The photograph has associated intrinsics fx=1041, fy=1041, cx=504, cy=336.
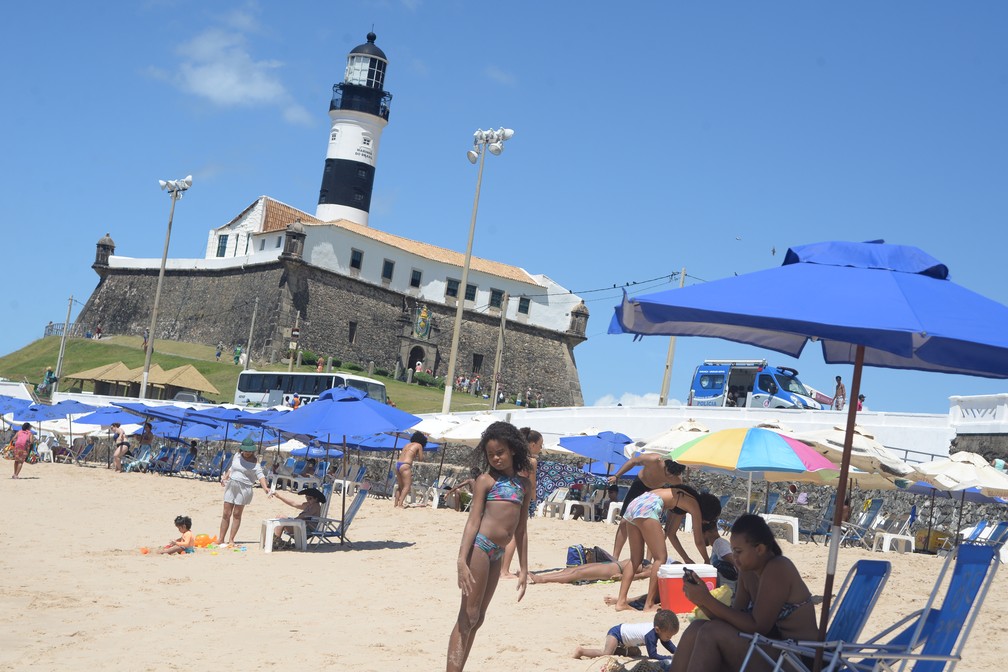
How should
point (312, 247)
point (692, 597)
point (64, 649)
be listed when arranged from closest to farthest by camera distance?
1. point (692, 597)
2. point (64, 649)
3. point (312, 247)

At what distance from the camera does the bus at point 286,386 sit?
119 feet

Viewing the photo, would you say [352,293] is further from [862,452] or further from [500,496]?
[500,496]

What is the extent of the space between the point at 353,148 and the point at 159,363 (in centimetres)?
1525

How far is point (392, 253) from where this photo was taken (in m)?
54.8

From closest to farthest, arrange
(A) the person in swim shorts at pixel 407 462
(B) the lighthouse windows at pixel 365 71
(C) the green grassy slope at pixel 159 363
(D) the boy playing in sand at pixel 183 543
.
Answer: (D) the boy playing in sand at pixel 183 543, (A) the person in swim shorts at pixel 407 462, (C) the green grassy slope at pixel 159 363, (B) the lighthouse windows at pixel 365 71

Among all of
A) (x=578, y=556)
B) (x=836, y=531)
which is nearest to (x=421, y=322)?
(x=578, y=556)

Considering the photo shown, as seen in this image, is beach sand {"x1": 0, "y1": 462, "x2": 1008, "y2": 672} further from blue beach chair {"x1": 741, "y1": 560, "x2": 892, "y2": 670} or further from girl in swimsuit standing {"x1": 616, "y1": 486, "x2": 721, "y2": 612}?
blue beach chair {"x1": 741, "y1": 560, "x2": 892, "y2": 670}

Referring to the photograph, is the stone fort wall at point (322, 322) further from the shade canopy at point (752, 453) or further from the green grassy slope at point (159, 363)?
the shade canopy at point (752, 453)

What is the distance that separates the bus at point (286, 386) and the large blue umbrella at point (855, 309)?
1240 inches

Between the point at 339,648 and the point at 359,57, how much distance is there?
54229mm

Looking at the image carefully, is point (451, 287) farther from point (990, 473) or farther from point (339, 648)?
point (339, 648)

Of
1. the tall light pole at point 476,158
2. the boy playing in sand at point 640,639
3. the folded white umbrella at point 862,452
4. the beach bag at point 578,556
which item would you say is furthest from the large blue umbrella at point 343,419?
the tall light pole at point 476,158

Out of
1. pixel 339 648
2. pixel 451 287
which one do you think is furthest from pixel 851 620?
pixel 451 287

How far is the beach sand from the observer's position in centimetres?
619
